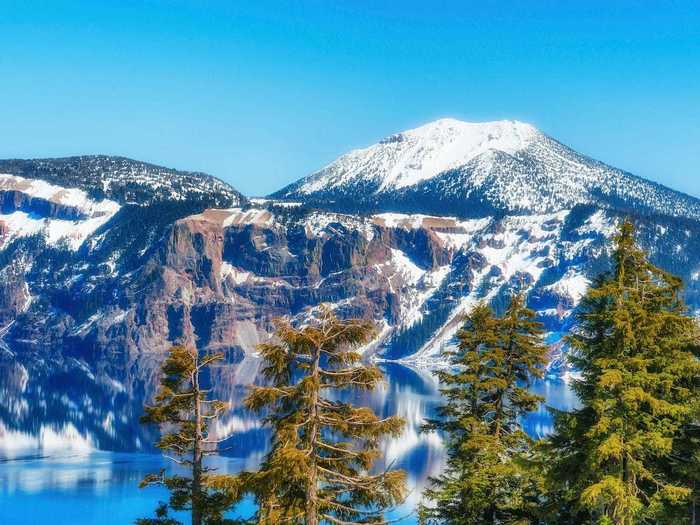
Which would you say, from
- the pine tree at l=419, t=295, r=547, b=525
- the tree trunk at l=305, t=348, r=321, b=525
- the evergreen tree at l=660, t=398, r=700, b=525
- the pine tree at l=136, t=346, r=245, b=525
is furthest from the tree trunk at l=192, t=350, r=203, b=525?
the evergreen tree at l=660, t=398, r=700, b=525

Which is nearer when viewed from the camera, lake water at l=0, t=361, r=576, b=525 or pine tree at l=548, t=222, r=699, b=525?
pine tree at l=548, t=222, r=699, b=525

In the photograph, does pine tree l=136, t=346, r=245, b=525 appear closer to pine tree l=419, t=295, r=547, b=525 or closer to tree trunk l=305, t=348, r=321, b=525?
tree trunk l=305, t=348, r=321, b=525

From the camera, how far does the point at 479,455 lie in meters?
30.4

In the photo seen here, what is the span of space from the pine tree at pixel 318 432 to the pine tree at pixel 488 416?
895 cm

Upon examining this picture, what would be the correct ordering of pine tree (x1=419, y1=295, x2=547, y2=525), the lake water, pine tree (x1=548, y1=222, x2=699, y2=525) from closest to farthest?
pine tree (x1=548, y1=222, x2=699, y2=525) → pine tree (x1=419, y1=295, x2=547, y2=525) → the lake water

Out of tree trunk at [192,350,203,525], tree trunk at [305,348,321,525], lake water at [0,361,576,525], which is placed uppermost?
tree trunk at [305,348,321,525]

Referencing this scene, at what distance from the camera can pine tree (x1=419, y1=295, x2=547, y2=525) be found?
97.2ft

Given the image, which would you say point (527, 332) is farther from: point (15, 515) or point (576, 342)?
point (15, 515)

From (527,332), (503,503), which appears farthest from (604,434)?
(527,332)

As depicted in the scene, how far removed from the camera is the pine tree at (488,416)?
29625 mm

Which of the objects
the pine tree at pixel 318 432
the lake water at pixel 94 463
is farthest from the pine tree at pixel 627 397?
the lake water at pixel 94 463

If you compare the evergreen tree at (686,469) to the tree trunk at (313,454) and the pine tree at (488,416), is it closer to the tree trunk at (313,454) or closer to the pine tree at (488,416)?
the pine tree at (488,416)

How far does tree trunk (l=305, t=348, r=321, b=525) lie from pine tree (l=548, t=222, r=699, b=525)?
7.39 meters

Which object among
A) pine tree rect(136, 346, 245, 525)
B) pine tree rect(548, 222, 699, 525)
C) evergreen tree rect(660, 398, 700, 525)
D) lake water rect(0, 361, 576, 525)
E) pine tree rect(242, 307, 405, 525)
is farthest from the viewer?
lake water rect(0, 361, 576, 525)
